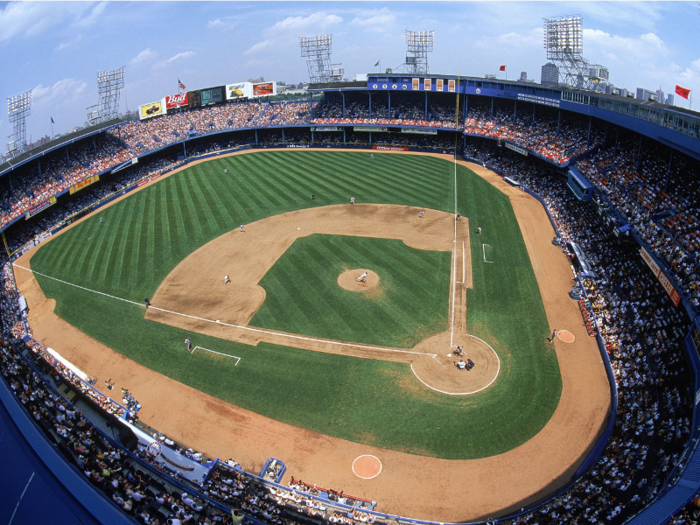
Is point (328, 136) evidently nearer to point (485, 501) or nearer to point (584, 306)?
point (584, 306)

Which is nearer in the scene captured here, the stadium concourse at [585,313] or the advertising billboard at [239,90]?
the stadium concourse at [585,313]

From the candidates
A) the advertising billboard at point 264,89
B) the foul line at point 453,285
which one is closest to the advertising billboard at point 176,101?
the advertising billboard at point 264,89

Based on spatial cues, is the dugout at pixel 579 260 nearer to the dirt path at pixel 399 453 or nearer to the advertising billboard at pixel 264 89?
the dirt path at pixel 399 453

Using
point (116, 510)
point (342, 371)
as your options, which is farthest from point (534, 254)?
point (116, 510)

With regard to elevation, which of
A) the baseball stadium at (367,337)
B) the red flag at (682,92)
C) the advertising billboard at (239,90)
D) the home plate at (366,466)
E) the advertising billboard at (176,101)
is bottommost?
the home plate at (366,466)

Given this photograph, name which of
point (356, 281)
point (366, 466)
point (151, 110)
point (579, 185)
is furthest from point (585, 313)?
point (151, 110)

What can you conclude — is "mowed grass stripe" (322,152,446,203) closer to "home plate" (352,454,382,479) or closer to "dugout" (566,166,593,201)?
"dugout" (566,166,593,201)

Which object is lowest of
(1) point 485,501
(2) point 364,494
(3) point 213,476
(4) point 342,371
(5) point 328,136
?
(3) point 213,476
